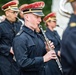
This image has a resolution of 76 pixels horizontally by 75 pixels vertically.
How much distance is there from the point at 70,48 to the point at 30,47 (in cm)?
175

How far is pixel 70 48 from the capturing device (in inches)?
152

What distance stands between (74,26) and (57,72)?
394 centimetres

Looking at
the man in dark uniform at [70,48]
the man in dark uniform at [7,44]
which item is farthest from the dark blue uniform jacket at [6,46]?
the man in dark uniform at [70,48]

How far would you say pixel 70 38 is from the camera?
387cm

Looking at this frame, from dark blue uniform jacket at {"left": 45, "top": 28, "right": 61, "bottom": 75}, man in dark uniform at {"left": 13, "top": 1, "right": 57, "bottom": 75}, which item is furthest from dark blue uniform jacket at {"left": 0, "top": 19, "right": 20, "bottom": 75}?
man in dark uniform at {"left": 13, "top": 1, "right": 57, "bottom": 75}

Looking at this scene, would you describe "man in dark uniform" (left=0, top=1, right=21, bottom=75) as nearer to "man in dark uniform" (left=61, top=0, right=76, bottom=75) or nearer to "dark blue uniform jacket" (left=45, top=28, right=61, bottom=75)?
"dark blue uniform jacket" (left=45, top=28, right=61, bottom=75)

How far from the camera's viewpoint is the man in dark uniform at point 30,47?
5484mm

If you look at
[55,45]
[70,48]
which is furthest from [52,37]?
[70,48]

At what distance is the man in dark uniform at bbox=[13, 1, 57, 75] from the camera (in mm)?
5484

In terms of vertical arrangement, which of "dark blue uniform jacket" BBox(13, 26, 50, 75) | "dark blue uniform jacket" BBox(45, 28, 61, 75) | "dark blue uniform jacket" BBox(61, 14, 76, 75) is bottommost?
"dark blue uniform jacket" BBox(45, 28, 61, 75)

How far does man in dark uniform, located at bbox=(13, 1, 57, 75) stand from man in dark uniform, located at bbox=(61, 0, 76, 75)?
1.55 metres

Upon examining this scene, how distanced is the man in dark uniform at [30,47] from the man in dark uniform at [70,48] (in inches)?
60.9

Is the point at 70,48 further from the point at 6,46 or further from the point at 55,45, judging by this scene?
the point at 55,45

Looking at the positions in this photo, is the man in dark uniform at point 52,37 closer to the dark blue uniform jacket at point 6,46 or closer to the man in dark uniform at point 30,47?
the dark blue uniform jacket at point 6,46
